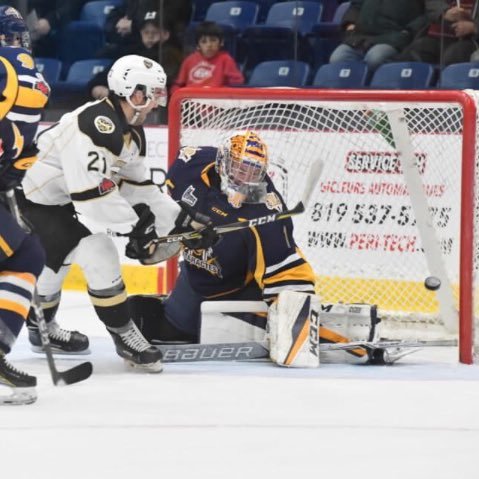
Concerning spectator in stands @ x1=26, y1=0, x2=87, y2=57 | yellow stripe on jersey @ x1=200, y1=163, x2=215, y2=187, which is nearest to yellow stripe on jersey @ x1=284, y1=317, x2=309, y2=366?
yellow stripe on jersey @ x1=200, y1=163, x2=215, y2=187

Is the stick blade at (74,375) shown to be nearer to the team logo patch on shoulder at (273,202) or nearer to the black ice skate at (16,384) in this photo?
the black ice skate at (16,384)

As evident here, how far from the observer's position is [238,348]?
437 cm

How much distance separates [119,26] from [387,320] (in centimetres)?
274

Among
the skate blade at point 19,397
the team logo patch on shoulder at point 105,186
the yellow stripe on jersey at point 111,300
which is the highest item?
the team logo patch on shoulder at point 105,186

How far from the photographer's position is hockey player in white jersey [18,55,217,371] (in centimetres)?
404

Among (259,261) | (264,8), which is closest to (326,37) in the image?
(264,8)

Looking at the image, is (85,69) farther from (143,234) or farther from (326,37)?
(143,234)

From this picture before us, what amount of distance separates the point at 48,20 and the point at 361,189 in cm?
283

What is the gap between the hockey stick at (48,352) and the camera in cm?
→ 369

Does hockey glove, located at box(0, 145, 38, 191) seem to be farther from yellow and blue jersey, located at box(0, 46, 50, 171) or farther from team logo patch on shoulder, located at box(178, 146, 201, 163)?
team logo patch on shoulder, located at box(178, 146, 201, 163)

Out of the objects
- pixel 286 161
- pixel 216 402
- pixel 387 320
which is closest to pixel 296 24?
pixel 286 161

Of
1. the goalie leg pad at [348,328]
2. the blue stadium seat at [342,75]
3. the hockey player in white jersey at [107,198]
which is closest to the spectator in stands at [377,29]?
the blue stadium seat at [342,75]

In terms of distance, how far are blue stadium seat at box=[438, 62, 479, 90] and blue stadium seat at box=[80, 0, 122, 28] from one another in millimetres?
2093

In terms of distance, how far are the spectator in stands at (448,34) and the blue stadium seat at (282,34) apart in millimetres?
604
